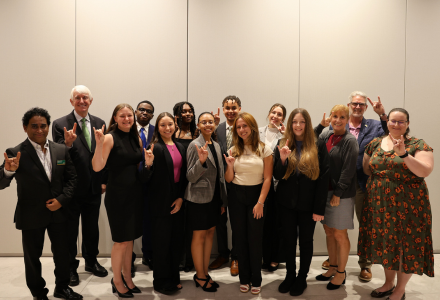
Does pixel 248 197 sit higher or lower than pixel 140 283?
higher

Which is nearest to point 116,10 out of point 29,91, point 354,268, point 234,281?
point 29,91

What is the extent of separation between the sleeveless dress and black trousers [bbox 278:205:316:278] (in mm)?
1450

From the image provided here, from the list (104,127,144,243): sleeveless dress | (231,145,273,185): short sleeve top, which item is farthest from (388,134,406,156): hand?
(104,127,144,243): sleeveless dress

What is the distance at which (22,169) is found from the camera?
2809 mm

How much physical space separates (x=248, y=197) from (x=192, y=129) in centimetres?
108

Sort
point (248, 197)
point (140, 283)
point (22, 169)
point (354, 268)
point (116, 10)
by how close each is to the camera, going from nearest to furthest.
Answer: point (22, 169) < point (248, 197) < point (140, 283) < point (354, 268) < point (116, 10)

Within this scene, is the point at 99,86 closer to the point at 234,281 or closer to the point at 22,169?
the point at 22,169

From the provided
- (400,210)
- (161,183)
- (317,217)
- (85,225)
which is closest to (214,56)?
(161,183)

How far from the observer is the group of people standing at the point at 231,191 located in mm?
2900

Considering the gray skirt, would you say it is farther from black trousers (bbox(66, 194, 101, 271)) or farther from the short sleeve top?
black trousers (bbox(66, 194, 101, 271))

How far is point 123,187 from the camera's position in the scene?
9.84 ft

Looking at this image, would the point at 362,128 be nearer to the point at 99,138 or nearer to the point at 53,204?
the point at 99,138

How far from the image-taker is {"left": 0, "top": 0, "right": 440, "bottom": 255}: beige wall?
14.0ft

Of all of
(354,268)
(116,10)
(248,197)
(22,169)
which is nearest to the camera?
(22,169)
